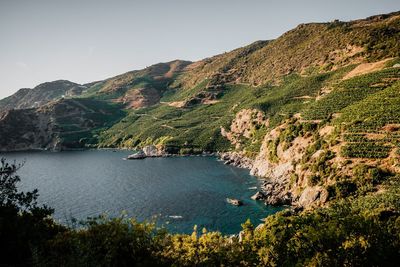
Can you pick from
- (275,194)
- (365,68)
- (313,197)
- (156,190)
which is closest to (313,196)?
(313,197)

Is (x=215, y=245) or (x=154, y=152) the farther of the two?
(x=154, y=152)

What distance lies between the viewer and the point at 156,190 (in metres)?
104

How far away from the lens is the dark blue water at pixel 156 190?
77938 millimetres

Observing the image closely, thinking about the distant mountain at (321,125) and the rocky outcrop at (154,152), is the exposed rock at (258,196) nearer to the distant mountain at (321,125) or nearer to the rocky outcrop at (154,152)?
the distant mountain at (321,125)

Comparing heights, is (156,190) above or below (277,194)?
above

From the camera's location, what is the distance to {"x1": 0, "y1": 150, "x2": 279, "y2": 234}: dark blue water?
77.9 metres

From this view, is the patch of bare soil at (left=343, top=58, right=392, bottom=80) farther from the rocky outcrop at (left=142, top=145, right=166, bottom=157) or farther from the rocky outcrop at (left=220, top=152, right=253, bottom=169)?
the rocky outcrop at (left=142, top=145, right=166, bottom=157)

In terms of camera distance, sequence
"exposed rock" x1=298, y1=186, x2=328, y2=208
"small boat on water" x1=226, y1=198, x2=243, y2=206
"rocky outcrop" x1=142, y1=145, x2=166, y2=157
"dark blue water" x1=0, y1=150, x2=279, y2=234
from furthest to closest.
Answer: "rocky outcrop" x1=142, y1=145, x2=166, y2=157
"small boat on water" x1=226, y1=198, x2=243, y2=206
"dark blue water" x1=0, y1=150, x2=279, y2=234
"exposed rock" x1=298, y1=186, x2=328, y2=208

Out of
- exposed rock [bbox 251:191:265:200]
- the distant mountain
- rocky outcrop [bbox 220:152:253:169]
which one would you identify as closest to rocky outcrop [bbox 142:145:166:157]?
the distant mountain

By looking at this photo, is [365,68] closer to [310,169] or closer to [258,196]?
[310,169]

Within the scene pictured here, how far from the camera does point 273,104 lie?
15825 cm

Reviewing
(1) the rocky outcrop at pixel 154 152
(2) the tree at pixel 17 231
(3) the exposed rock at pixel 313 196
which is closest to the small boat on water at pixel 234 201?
(3) the exposed rock at pixel 313 196

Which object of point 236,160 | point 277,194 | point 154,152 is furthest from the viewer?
point 154,152

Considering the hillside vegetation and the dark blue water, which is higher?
the hillside vegetation
